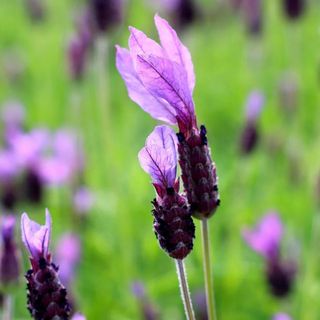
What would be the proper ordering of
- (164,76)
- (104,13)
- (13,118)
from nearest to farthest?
(164,76)
(104,13)
(13,118)

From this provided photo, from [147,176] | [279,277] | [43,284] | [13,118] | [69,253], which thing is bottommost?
[43,284]

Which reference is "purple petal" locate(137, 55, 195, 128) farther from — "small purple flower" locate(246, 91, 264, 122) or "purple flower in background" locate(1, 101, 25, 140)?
"purple flower in background" locate(1, 101, 25, 140)

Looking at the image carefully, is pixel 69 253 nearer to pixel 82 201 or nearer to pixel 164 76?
pixel 82 201

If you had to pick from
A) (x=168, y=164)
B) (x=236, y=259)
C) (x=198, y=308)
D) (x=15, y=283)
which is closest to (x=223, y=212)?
(x=236, y=259)

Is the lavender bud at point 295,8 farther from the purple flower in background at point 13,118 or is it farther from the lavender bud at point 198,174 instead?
the lavender bud at point 198,174

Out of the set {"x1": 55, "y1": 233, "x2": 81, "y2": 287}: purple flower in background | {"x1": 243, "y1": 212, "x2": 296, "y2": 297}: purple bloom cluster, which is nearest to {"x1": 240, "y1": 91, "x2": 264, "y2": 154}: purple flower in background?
{"x1": 243, "y1": 212, "x2": 296, "y2": 297}: purple bloom cluster

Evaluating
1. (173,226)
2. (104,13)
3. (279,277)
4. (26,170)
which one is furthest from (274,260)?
(173,226)

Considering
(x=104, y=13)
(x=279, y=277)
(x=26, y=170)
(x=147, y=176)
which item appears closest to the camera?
(x=279, y=277)

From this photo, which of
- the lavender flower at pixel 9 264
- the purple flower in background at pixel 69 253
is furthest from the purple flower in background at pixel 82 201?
the lavender flower at pixel 9 264
